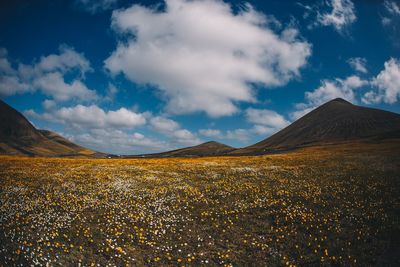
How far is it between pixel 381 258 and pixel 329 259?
3.48 m

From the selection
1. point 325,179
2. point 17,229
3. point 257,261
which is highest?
point 325,179

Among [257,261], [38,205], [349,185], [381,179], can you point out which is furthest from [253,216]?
[381,179]

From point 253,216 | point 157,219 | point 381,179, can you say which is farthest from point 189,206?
point 381,179

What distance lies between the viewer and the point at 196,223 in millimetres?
19984

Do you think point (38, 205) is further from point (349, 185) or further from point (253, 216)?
point (349, 185)

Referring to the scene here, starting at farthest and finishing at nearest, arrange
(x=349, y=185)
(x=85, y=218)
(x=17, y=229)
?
(x=349, y=185) < (x=85, y=218) < (x=17, y=229)

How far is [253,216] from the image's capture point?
21.3 meters

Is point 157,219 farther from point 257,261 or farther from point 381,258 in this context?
point 381,258

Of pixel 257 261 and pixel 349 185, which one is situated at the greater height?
pixel 349 185

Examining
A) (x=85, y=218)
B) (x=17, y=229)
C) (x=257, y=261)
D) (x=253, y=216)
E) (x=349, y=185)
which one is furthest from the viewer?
(x=349, y=185)

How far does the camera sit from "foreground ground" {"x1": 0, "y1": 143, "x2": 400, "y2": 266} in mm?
15867

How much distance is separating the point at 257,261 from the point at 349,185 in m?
20.6

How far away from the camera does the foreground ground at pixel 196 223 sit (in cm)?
1587

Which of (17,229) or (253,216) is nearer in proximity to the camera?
(17,229)
